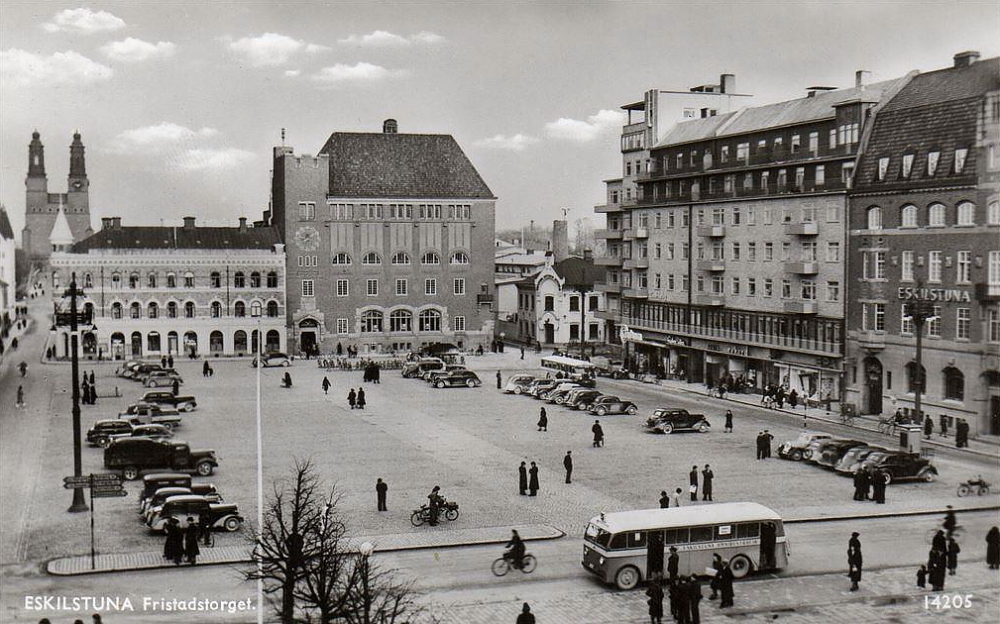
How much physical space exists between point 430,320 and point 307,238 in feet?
43.1

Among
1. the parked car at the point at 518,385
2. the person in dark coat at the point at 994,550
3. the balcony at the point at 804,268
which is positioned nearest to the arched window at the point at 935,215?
the balcony at the point at 804,268

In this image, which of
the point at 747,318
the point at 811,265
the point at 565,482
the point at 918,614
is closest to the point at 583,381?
the point at 747,318

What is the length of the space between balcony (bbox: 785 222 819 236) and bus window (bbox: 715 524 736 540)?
3481cm

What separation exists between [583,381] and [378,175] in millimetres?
35909

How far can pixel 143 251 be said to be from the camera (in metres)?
85.2

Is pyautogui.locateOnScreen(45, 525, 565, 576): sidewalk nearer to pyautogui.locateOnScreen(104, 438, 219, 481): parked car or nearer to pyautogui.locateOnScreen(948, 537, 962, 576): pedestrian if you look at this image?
pyautogui.locateOnScreen(104, 438, 219, 481): parked car

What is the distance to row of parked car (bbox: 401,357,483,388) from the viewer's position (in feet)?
219

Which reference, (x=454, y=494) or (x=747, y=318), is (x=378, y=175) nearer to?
(x=747, y=318)

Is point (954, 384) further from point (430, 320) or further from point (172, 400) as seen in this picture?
point (430, 320)

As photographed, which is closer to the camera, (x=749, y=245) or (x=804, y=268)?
(x=804, y=268)

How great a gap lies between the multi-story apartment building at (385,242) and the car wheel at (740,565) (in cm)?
6621

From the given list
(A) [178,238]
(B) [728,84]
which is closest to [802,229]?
(B) [728,84]

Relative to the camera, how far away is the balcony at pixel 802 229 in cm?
5741

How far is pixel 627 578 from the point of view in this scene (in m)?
25.8
